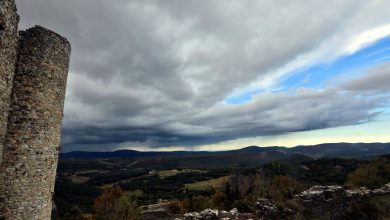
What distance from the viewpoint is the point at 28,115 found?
30.6ft

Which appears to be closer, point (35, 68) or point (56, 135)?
point (35, 68)

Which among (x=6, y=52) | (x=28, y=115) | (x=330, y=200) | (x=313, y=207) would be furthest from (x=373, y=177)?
(x=6, y=52)

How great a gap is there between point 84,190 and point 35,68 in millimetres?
95008

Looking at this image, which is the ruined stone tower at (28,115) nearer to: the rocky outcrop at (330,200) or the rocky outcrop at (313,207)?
the rocky outcrop at (313,207)

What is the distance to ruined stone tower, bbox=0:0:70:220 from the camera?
8.72 m

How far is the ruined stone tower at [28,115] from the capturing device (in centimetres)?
872

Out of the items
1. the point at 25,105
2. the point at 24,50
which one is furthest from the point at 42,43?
the point at 25,105

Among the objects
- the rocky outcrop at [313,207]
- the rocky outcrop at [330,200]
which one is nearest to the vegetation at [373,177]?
the rocky outcrop at [313,207]

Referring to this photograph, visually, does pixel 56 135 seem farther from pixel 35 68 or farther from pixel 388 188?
pixel 388 188


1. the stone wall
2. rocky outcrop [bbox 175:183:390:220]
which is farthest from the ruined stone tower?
rocky outcrop [bbox 175:183:390:220]

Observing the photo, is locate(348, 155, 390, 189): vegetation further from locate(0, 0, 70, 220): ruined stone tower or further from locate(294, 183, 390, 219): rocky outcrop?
locate(0, 0, 70, 220): ruined stone tower

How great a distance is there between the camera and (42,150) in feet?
31.5

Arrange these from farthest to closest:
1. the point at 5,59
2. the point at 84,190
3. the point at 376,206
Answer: the point at 84,190 → the point at 376,206 → the point at 5,59

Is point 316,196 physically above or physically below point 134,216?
above
